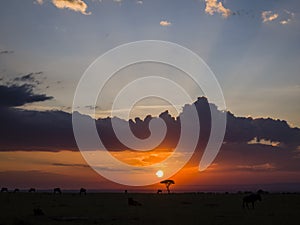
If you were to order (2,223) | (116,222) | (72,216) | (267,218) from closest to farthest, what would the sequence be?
(2,223)
(116,222)
(267,218)
(72,216)

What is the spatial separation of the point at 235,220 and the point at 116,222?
965 cm

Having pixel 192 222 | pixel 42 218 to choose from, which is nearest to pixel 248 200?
pixel 192 222

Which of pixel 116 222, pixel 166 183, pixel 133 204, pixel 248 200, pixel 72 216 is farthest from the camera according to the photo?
pixel 166 183

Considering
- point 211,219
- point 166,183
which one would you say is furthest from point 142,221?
point 166,183

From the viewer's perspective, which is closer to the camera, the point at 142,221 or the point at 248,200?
the point at 142,221

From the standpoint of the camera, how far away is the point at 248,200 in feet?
168

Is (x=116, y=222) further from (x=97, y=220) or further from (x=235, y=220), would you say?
(x=235, y=220)

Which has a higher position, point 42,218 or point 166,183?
point 166,183

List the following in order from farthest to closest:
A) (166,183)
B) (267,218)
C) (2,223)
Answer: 1. (166,183)
2. (267,218)
3. (2,223)

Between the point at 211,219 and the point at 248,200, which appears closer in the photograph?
the point at 211,219

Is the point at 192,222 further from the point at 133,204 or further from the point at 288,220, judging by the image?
the point at 133,204

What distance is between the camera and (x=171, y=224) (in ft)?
110

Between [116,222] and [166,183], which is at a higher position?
[166,183]

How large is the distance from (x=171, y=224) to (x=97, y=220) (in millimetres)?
6713
